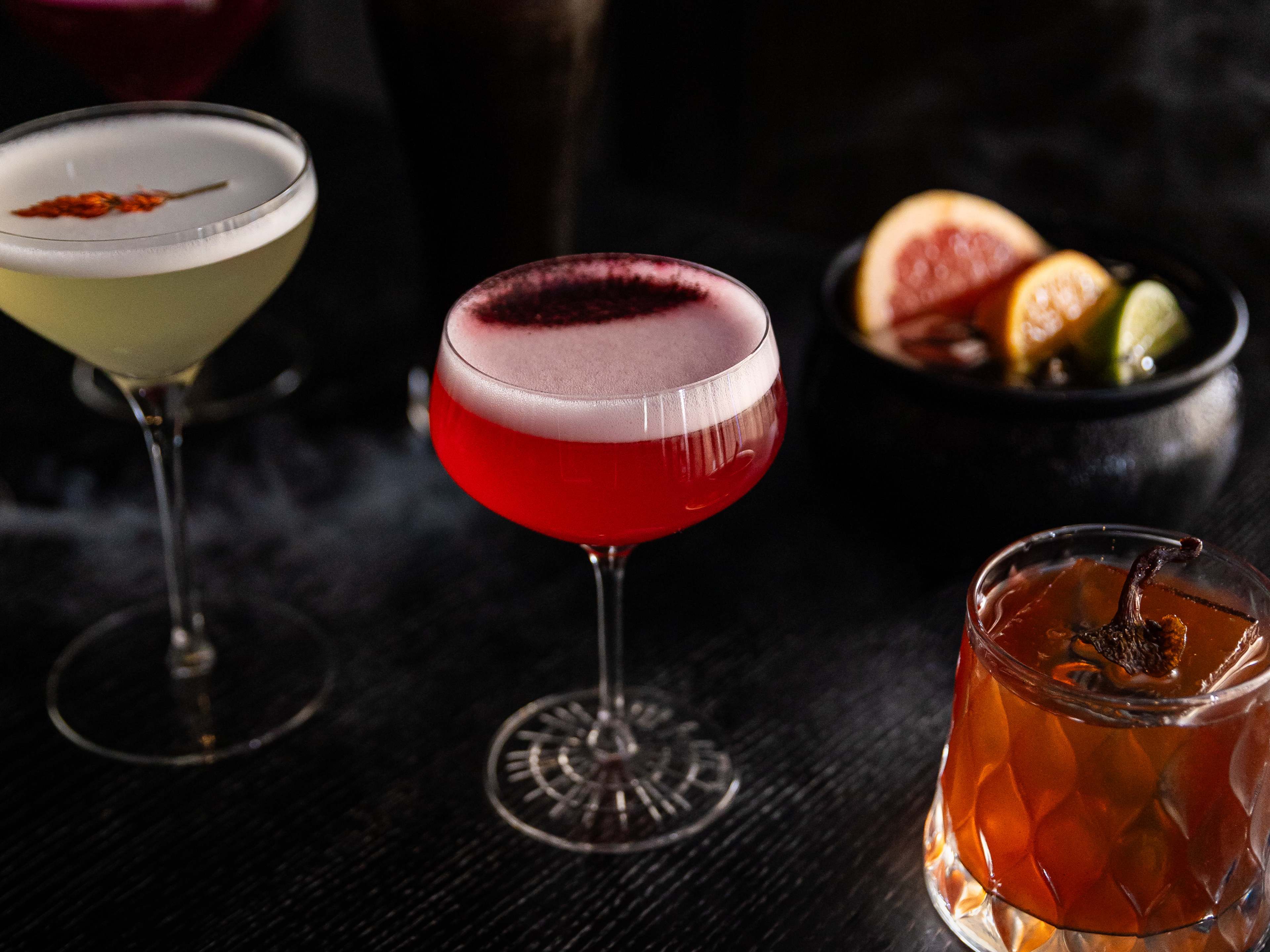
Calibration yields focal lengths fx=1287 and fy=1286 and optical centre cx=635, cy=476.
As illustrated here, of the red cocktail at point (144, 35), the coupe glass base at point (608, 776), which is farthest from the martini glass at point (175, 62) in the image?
the coupe glass base at point (608, 776)

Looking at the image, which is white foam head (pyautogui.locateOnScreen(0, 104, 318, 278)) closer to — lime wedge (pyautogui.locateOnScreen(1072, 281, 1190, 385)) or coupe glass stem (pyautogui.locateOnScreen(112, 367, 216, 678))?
coupe glass stem (pyautogui.locateOnScreen(112, 367, 216, 678))

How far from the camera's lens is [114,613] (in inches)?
51.2

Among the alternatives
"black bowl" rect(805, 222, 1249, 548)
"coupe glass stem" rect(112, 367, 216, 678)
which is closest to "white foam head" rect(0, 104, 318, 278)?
"coupe glass stem" rect(112, 367, 216, 678)

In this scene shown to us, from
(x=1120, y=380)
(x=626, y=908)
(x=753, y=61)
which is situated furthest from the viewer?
(x=753, y=61)

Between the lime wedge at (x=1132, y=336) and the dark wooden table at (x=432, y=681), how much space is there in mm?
193

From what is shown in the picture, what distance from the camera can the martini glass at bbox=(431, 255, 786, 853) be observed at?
90cm

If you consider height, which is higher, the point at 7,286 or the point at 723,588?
the point at 7,286

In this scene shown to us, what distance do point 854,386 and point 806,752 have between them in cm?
37

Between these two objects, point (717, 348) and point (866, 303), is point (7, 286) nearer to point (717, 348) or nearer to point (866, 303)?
point (717, 348)

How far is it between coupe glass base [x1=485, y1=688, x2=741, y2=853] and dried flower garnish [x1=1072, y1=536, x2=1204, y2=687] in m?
0.34

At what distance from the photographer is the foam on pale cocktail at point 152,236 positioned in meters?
1.00

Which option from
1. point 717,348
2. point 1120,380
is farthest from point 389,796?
point 1120,380

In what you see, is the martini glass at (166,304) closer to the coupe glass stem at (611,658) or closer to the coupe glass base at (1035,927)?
the coupe glass stem at (611,658)

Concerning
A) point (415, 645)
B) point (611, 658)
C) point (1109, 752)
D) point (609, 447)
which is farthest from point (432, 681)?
point (1109, 752)
